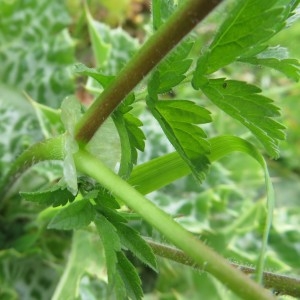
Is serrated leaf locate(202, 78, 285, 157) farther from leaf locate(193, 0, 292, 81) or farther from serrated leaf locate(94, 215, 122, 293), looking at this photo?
serrated leaf locate(94, 215, 122, 293)

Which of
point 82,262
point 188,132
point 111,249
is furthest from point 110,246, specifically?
point 82,262

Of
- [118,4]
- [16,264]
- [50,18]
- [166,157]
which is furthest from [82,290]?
[118,4]

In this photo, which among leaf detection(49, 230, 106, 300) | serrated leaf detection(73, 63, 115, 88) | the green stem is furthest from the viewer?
leaf detection(49, 230, 106, 300)

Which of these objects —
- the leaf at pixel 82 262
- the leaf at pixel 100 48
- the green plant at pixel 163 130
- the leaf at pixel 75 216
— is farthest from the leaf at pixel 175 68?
the leaf at pixel 100 48

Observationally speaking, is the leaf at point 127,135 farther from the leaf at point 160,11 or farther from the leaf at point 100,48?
the leaf at point 100,48

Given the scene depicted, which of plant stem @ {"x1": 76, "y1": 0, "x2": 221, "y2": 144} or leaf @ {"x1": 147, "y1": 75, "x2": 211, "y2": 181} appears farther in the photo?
leaf @ {"x1": 147, "y1": 75, "x2": 211, "y2": 181}

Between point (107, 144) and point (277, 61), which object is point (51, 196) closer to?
point (107, 144)

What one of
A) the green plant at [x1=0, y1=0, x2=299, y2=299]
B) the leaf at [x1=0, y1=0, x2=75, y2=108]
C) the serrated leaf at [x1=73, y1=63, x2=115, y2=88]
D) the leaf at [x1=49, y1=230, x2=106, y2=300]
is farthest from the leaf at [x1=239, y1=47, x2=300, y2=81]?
the leaf at [x1=0, y1=0, x2=75, y2=108]
